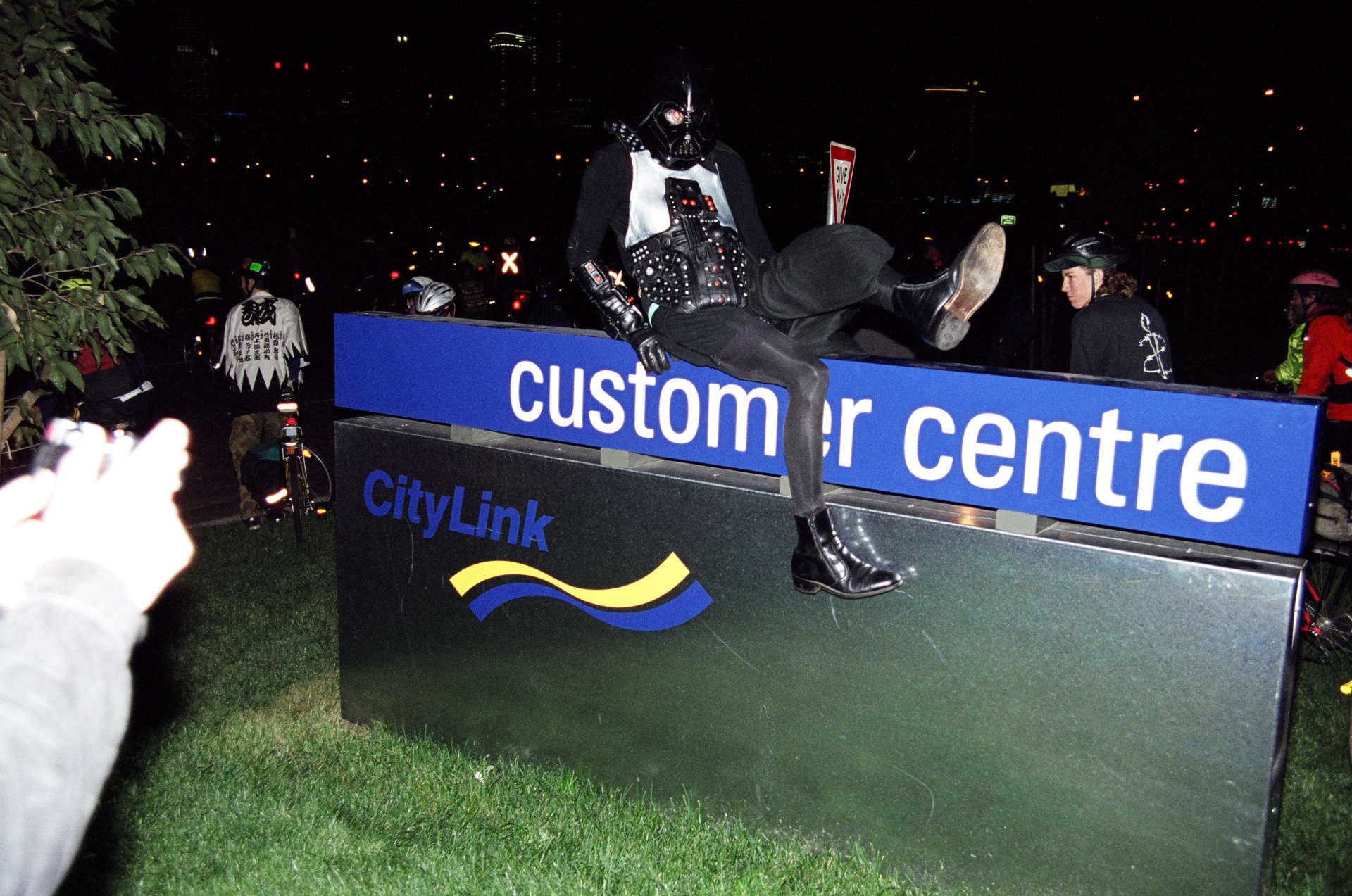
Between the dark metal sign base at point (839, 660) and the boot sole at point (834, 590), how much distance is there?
7cm

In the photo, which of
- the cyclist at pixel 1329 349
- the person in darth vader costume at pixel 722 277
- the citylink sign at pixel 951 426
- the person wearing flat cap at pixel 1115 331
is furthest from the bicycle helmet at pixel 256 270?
the cyclist at pixel 1329 349

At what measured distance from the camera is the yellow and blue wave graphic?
4.45m

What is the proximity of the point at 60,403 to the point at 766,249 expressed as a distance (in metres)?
7.87

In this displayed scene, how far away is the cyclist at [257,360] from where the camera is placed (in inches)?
364

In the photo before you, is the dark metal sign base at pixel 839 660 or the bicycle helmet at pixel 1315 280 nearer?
the dark metal sign base at pixel 839 660

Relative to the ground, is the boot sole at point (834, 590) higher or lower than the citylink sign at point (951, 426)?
lower

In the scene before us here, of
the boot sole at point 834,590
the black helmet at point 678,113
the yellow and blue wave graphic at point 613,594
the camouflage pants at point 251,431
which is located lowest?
the camouflage pants at point 251,431

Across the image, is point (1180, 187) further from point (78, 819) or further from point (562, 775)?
point (78, 819)

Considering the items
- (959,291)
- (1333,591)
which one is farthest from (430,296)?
(1333,591)

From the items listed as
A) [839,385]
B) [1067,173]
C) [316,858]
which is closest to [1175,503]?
[839,385]

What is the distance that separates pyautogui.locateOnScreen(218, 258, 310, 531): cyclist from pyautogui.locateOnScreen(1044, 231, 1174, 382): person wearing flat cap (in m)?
6.53

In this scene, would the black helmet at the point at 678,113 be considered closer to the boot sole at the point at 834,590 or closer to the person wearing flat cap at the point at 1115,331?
the boot sole at the point at 834,590

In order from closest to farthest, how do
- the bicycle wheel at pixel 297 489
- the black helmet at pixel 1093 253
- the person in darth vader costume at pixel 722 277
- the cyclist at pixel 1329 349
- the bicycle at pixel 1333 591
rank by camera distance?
the person in darth vader costume at pixel 722 277
the black helmet at pixel 1093 253
the bicycle at pixel 1333 591
the cyclist at pixel 1329 349
the bicycle wheel at pixel 297 489

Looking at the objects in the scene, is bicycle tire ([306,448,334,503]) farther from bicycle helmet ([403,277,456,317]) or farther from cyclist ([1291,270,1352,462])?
cyclist ([1291,270,1352,462])
